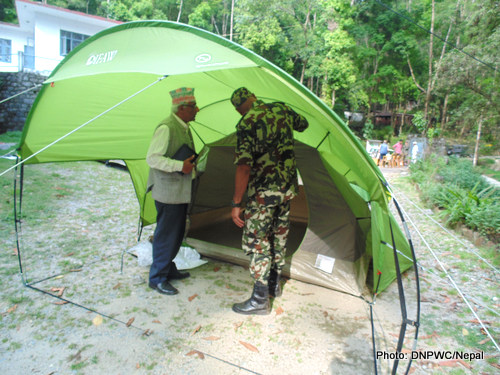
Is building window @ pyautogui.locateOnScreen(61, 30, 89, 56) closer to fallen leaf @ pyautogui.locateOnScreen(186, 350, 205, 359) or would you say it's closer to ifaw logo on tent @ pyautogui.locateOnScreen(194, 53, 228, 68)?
ifaw logo on tent @ pyautogui.locateOnScreen(194, 53, 228, 68)

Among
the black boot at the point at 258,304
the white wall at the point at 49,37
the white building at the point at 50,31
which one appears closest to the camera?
the black boot at the point at 258,304

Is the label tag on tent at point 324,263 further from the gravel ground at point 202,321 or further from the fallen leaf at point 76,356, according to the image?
the fallen leaf at point 76,356

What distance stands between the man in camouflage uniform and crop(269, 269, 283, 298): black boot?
292mm

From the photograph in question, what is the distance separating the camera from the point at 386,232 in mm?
2959

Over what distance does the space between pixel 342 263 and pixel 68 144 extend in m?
2.91

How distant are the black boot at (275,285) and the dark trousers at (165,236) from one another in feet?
3.07

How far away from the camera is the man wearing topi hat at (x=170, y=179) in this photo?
8.96 feet

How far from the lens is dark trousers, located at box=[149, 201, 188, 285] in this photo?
2.86 meters

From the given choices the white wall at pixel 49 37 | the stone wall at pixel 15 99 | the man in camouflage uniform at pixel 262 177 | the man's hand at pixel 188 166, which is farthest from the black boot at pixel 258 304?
the white wall at pixel 49 37

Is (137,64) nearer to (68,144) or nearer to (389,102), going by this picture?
(68,144)

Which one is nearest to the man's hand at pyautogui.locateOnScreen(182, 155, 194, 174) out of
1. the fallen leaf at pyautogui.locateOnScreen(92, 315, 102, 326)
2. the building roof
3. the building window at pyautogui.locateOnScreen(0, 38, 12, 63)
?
the fallen leaf at pyautogui.locateOnScreen(92, 315, 102, 326)

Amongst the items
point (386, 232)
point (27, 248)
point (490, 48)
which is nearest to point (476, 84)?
point (490, 48)

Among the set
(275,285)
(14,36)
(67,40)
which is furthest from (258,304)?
(14,36)

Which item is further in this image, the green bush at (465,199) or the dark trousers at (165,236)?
the green bush at (465,199)
